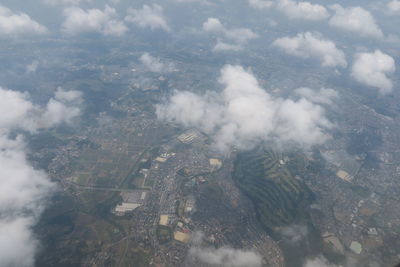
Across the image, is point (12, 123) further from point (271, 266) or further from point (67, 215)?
point (271, 266)

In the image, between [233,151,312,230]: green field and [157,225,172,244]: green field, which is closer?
[157,225,172,244]: green field

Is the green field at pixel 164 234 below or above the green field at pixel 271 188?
below

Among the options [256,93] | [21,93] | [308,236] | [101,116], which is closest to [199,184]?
[308,236]

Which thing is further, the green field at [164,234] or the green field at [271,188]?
the green field at [271,188]

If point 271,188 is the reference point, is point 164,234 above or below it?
below

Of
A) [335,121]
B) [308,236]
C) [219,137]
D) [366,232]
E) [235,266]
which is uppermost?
[335,121]

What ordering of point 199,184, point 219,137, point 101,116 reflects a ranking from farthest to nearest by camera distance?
point 101,116 → point 219,137 → point 199,184

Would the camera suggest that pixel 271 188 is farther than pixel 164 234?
Yes

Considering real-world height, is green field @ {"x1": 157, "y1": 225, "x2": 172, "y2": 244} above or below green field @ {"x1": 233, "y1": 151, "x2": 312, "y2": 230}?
below
